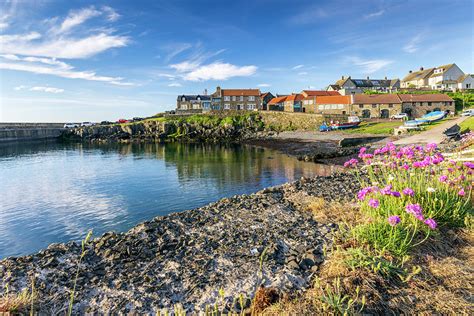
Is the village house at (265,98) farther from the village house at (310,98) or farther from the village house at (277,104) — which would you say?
the village house at (310,98)

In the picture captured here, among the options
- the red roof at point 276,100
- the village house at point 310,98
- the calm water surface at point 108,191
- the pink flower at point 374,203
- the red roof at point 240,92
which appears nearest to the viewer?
the pink flower at point 374,203

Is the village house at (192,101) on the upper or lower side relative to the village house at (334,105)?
upper

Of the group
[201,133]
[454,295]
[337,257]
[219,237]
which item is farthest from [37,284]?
[201,133]

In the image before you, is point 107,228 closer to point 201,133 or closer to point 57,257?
point 57,257

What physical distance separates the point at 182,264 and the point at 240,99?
9625 centimetres

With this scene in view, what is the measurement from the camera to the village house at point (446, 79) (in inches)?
3639

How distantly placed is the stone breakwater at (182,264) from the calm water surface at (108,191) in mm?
6737

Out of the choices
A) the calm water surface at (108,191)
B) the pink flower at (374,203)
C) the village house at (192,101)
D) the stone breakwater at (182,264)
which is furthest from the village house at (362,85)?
the pink flower at (374,203)

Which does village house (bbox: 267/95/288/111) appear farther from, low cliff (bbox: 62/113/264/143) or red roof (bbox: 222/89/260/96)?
low cliff (bbox: 62/113/264/143)

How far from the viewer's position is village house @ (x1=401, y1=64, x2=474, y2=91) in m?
92.4

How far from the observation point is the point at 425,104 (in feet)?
228

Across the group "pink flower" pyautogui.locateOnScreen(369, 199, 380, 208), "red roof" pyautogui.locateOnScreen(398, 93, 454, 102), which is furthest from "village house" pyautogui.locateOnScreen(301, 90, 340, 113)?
"pink flower" pyautogui.locateOnScreen(369, 199, 380, 208)

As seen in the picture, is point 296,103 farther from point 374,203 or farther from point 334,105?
point 374,203

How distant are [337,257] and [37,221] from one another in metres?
17.7
